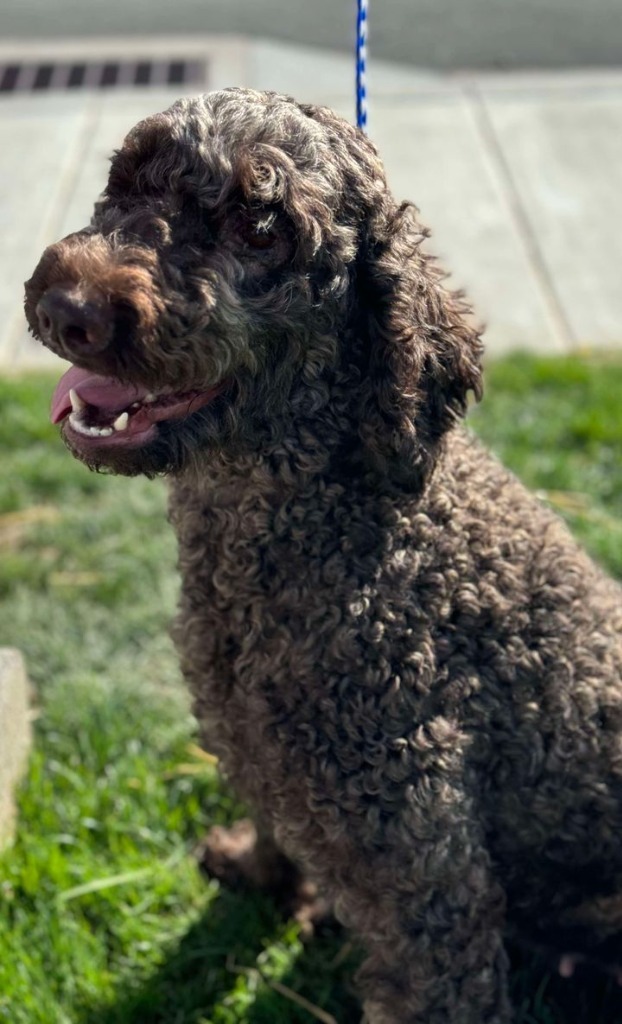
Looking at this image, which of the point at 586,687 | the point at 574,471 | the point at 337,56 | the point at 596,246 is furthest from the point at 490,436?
the point at 337,56

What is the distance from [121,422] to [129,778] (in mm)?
1544

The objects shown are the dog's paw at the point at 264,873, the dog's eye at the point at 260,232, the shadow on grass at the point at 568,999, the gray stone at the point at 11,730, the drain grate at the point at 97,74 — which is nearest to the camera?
the dog's eye at the point at 260,232

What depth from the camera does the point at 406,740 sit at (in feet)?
7.28

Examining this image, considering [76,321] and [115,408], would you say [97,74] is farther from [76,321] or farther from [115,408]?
[76,321]

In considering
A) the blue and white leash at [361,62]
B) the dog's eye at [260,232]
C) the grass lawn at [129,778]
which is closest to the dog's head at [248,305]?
the dog's eye at [260,232]

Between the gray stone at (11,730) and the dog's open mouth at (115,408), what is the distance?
1395 mm

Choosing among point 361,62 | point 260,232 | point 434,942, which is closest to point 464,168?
point 361,62

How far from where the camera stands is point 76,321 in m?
1.77

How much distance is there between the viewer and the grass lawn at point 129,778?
2.74m

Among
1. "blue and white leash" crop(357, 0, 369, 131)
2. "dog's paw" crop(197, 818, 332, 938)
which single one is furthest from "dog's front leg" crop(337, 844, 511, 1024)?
"blue and white leash" crop(357, 0, 369, 131)

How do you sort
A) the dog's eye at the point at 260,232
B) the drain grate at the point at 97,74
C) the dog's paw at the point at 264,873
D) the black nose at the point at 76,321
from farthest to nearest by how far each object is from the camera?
1. the drain grate at the point at 97,74
2. the dog's paw at the point at 264,873
3. the dog's eye at the point at 260,232
4. the black nose at the point at 76,321

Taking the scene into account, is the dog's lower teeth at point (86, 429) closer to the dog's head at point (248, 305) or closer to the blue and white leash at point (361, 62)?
the dog's head at point (248, 305)

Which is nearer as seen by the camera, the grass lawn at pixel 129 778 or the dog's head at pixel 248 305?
the dog's head at pixel 248 305

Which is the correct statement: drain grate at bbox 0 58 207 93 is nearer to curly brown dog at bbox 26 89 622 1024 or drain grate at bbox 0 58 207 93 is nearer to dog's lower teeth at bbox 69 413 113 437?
curly brown dog at bbox 26 89 622 1024
